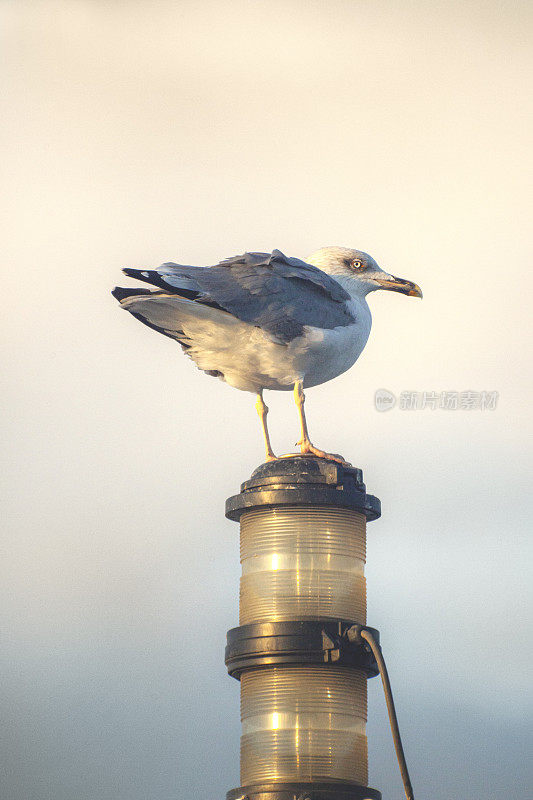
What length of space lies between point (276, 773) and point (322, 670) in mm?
550

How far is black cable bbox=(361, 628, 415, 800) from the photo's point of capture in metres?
5.06

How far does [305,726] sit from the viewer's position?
525 cm

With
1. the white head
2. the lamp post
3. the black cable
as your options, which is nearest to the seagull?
the white head

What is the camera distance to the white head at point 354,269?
25.6 ft

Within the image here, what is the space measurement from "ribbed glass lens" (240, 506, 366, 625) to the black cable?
0.88 ft

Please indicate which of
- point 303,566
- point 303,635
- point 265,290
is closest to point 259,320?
point 265,290

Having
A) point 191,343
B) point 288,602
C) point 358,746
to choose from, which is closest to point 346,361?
point 191,343

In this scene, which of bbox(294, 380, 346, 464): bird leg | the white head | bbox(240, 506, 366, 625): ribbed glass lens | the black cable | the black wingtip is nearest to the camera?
the black cable

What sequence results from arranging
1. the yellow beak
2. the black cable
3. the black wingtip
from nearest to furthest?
the black cable, the black wingtip, the yellow beak

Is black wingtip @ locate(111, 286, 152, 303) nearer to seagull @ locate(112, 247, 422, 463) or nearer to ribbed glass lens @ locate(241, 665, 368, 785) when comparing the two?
seagull @ locate(112, 247, 422, 463)

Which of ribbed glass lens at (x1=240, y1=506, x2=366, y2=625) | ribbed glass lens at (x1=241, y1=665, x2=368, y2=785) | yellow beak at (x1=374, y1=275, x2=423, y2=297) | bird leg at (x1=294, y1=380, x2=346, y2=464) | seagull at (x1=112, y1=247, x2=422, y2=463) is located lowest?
ribbed glass lens at (x1=241, y1=665, x2=368, y2=785)

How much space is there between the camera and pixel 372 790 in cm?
521

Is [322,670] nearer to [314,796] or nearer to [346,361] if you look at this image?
[314,796]

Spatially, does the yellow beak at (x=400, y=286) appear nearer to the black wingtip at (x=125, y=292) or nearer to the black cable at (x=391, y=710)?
the black wingtip at (x=125, y=292)
